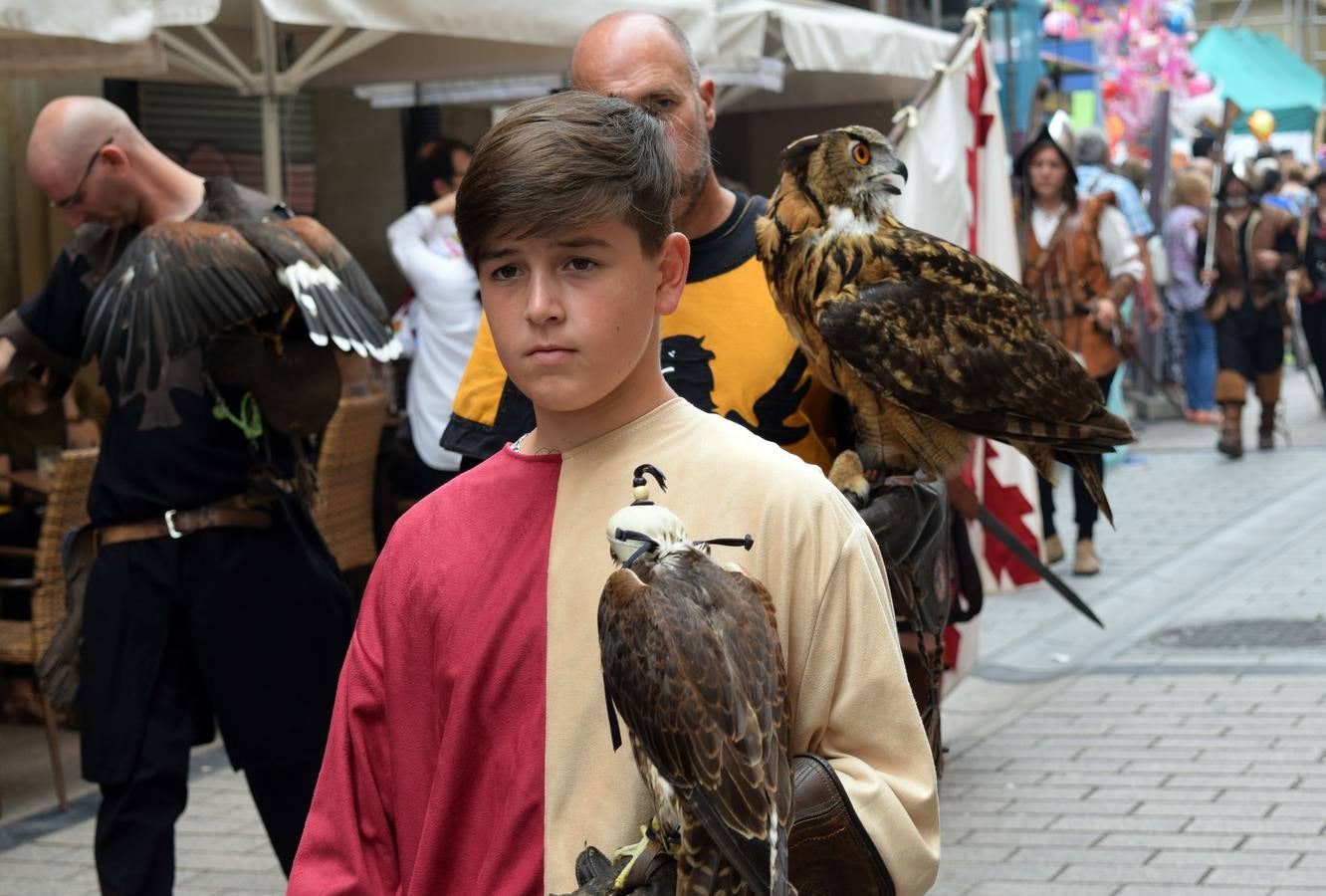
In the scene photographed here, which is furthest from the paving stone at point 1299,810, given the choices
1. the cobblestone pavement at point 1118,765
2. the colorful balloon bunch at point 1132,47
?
the colorful balloon bunch at point 1132,47

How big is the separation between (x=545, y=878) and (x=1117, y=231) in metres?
8.63

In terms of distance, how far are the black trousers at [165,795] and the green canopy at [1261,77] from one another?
88.3 feet

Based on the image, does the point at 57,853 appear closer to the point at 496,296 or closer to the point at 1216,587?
the point at 496,296

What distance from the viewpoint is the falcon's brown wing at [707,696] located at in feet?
5.79

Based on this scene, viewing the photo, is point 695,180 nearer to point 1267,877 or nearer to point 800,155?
point 800,155

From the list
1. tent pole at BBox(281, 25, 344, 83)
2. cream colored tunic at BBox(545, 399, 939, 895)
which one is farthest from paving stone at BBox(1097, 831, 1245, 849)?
tent pole at BBox(281, 25, 344, 83)

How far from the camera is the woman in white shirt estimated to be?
842cm

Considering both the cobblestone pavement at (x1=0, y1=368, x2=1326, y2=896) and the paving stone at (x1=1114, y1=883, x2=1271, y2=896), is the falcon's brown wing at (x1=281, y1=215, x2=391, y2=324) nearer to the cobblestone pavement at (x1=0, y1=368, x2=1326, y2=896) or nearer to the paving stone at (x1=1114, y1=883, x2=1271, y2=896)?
the cobblestone pavement at (x1=0, y1=368, x2=1326, y2=896)

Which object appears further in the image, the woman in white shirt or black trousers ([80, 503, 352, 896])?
the woman in white shirt

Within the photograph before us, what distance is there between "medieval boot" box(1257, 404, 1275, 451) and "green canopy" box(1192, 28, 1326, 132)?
15.3 metres

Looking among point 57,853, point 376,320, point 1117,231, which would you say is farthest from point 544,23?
point 1117,231

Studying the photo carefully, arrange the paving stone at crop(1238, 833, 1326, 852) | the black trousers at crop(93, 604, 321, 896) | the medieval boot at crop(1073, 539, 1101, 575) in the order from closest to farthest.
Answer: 1. the black trousers at crop(93, 604, 321, 896)
2. the paving stone at crop(1238, 833, 1326, 852)
3. the medieval boot at crop(1073, 539, 1101, 575)

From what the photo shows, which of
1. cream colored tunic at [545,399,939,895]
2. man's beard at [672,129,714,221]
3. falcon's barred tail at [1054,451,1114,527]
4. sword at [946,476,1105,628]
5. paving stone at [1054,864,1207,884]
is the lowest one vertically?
paving stone at [1054,864,1207,884]

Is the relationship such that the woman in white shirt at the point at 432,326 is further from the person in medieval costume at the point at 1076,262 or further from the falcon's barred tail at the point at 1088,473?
the falcon's barred tail at the point at 1088,473
